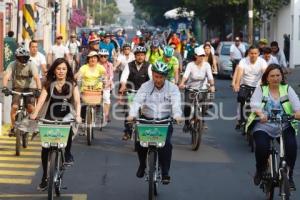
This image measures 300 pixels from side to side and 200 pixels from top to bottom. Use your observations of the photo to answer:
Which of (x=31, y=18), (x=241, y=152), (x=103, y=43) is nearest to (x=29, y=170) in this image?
(x=241, y=152)

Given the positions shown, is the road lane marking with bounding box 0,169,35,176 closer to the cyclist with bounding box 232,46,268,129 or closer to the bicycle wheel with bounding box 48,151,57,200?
the bicycle wheel with bounding box 48,151,57,200

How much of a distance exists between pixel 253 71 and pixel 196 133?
175 centimetres

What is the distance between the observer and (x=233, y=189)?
33.2 ft

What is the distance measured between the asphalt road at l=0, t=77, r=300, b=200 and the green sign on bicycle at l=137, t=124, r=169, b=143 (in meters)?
0.95

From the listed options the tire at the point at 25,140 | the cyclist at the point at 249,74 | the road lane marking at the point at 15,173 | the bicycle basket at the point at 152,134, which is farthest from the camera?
the cyclist at the point at 249,74

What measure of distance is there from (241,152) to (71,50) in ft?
49.8

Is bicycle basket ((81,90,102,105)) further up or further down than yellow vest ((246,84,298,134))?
further down

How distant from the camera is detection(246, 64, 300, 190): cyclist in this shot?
8.72 meters

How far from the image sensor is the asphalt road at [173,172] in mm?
9781

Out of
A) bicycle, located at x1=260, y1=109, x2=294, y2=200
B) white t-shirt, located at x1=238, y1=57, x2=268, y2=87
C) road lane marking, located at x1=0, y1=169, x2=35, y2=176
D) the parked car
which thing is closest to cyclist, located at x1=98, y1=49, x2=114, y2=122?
white t-shirt, located at x1=238, y1=57, x2=268, y2=87

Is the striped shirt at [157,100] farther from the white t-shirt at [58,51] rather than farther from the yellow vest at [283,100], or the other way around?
the white t-shirt at [58,51]

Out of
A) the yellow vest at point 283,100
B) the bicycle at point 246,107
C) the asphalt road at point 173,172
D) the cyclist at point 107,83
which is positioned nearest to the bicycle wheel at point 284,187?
the yellow vest at point 283,100

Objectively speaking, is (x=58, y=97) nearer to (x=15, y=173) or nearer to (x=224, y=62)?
(x=15, y=173)

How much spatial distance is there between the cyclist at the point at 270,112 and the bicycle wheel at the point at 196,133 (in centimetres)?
436
